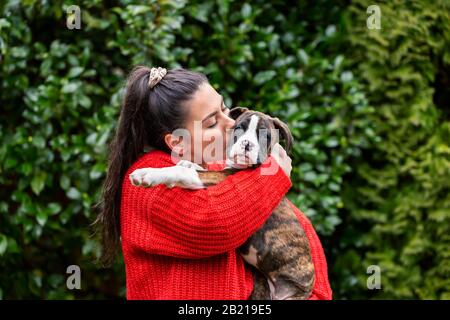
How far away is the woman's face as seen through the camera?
2.69 metres

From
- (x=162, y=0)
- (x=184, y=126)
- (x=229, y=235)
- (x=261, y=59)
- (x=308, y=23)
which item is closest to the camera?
(x=229, y=235)

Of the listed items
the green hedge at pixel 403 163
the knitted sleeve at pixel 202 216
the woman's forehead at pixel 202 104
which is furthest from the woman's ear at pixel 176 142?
the green hedge at pixel 403 163

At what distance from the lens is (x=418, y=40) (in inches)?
184

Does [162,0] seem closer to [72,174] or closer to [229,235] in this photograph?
[72,174]

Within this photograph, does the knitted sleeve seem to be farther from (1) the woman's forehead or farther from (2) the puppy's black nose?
(1) the woman's forehead

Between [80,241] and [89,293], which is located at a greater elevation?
[80,241]

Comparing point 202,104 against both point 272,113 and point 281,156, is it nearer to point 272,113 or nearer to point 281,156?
point 281,156

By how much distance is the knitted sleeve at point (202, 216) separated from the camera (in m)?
2.49

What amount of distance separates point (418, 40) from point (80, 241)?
8.99 feet

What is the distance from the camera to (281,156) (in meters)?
2.76

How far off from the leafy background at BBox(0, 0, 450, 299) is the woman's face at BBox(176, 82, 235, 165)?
1.53m

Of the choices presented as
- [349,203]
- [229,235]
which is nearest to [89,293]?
[349,203]

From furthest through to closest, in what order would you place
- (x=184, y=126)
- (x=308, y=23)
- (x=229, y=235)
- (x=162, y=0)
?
(x=308, y=23), (x=162, y=0), (x=184, y=126), (x=229, y=235)

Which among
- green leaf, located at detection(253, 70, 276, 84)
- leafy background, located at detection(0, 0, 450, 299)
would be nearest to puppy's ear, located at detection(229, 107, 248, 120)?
leafy background, located at detection(0, 0, 450, 299)
